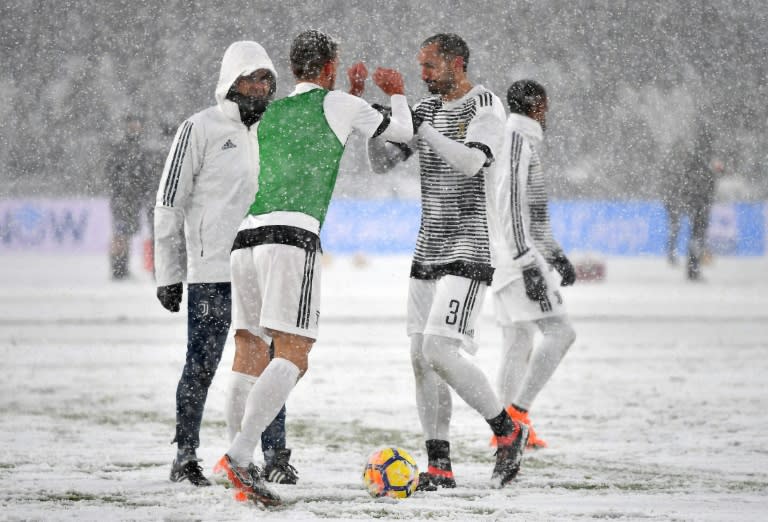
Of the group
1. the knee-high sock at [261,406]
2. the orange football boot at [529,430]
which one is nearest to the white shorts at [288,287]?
the knee-high sock at [261,406]

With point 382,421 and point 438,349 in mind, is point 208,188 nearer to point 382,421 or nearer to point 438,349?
point 438,349

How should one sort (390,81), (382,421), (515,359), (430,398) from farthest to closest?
1. (382,421)
2. (515,359)
3. (430,398)
4. (390,81)

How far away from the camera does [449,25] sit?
2892 centimetres

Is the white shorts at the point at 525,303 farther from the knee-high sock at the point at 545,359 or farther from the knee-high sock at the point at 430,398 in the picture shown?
the knee-high sock at the point at 430,398

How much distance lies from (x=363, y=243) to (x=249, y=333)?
1811 centimetres

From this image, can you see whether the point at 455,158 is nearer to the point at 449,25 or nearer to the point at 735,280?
the point at 735,280

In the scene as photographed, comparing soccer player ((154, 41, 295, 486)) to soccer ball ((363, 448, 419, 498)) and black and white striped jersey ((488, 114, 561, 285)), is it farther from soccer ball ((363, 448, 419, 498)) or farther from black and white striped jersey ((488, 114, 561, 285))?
black and white striped jersey ((488, 114, 561, 285))

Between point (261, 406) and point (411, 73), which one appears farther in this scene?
point (411, 73)

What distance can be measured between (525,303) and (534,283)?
20 cm

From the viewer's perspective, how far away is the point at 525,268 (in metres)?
5.20

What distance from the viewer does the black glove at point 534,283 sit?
16.9 ft

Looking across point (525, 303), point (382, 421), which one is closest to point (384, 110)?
point (525, 303)

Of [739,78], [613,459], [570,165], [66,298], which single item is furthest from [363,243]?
[613,459]

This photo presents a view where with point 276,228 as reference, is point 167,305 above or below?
below
